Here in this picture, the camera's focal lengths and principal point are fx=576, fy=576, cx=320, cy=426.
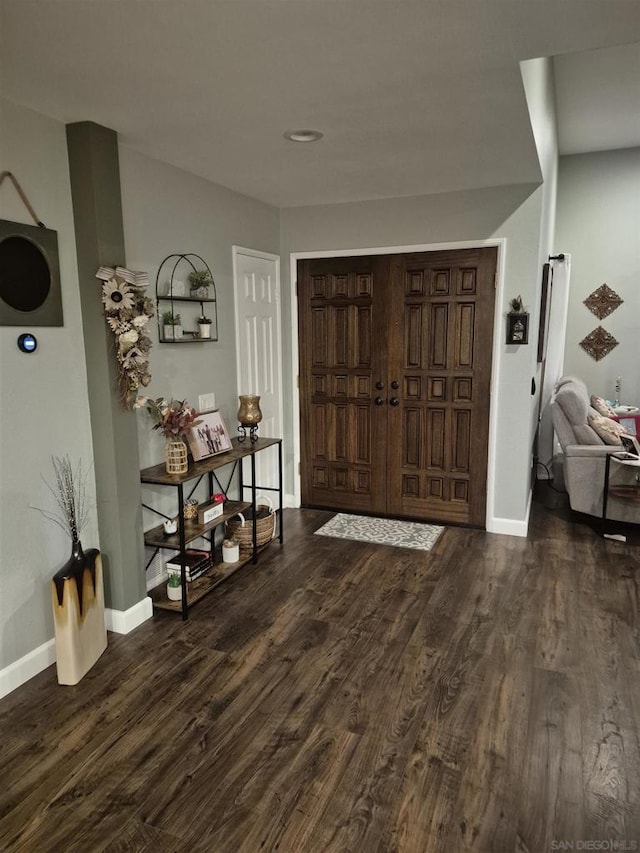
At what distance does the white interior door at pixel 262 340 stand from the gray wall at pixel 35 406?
1.47 m

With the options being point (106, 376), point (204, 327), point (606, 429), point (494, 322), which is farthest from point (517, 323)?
point (106, 376)

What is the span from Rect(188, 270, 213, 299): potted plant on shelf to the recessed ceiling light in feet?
3.23

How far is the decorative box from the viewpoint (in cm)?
328

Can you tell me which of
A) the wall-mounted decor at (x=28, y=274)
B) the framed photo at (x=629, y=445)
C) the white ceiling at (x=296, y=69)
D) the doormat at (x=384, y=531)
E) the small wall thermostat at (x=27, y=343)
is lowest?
the doormat at (x=384, y=531)

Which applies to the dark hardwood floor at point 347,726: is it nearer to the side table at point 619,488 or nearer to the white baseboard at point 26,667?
the white baseboard at point 26,667

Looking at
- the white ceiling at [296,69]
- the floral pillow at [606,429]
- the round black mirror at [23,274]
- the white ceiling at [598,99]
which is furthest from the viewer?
the floral pillow at [606,429]

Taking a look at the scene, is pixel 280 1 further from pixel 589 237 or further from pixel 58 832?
pixel 589 237

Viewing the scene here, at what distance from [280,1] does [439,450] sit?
10.8 ft

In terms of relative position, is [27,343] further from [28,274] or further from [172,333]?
[172,333]

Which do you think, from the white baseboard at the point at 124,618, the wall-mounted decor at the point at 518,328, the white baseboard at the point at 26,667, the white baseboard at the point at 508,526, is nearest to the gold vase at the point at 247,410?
the white baseboard at the point at 124,618

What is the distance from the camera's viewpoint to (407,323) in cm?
436

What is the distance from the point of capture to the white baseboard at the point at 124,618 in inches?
116

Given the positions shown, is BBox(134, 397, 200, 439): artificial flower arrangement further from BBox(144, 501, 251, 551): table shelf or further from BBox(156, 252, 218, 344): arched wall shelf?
BBox(144, 501, 251, 551): table shelf

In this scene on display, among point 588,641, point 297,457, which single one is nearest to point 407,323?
point 297,457
